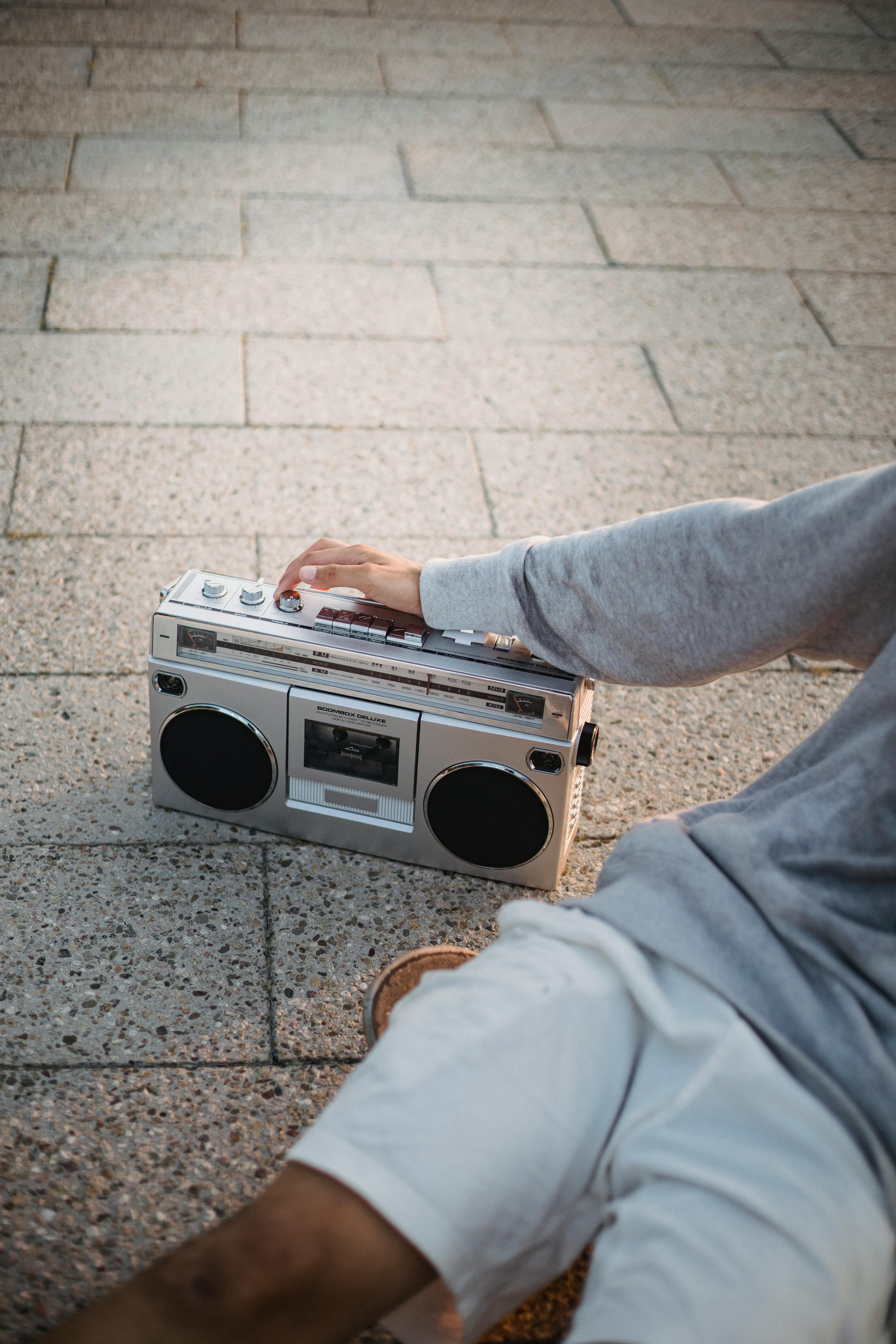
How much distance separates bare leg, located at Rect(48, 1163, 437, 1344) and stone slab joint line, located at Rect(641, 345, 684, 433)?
1.87 m

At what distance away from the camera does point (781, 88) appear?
12.1 feet

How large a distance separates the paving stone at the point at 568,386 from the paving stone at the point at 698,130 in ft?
3.71

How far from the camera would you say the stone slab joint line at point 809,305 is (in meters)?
2.64

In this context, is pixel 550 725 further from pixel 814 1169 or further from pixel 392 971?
pixel 814 1169

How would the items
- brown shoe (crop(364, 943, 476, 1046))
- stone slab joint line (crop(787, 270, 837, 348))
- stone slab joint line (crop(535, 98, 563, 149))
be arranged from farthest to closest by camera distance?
stone slab joint line (crop(535, 98, 563, 149))
stone slab joint line (crop(787, 270, 837, 348))
brown shoe (crop(364, 943, 476, 1046))

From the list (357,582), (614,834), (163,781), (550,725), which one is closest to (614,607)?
(550,725)

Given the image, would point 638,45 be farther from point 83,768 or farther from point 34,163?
point 83,768

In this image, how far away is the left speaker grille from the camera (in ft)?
4.35

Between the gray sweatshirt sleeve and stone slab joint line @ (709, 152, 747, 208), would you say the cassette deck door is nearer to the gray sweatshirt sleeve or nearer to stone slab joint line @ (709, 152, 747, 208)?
the gray sweatshirt sleeve

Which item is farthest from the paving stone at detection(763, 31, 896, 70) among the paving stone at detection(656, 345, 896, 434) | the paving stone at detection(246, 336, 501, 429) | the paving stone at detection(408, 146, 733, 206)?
the paving stone at detection(246, 336, 501, 429)

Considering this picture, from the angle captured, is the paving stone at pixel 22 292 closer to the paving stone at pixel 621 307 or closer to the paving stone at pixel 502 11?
the paving stone at pixel 621 307

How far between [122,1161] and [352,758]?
0.48m

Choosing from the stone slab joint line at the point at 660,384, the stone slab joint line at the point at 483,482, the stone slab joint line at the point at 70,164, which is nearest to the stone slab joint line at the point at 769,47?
the stone slab joint line at the point at 660,384

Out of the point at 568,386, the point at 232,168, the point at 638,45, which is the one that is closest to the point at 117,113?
the point at 232,168
